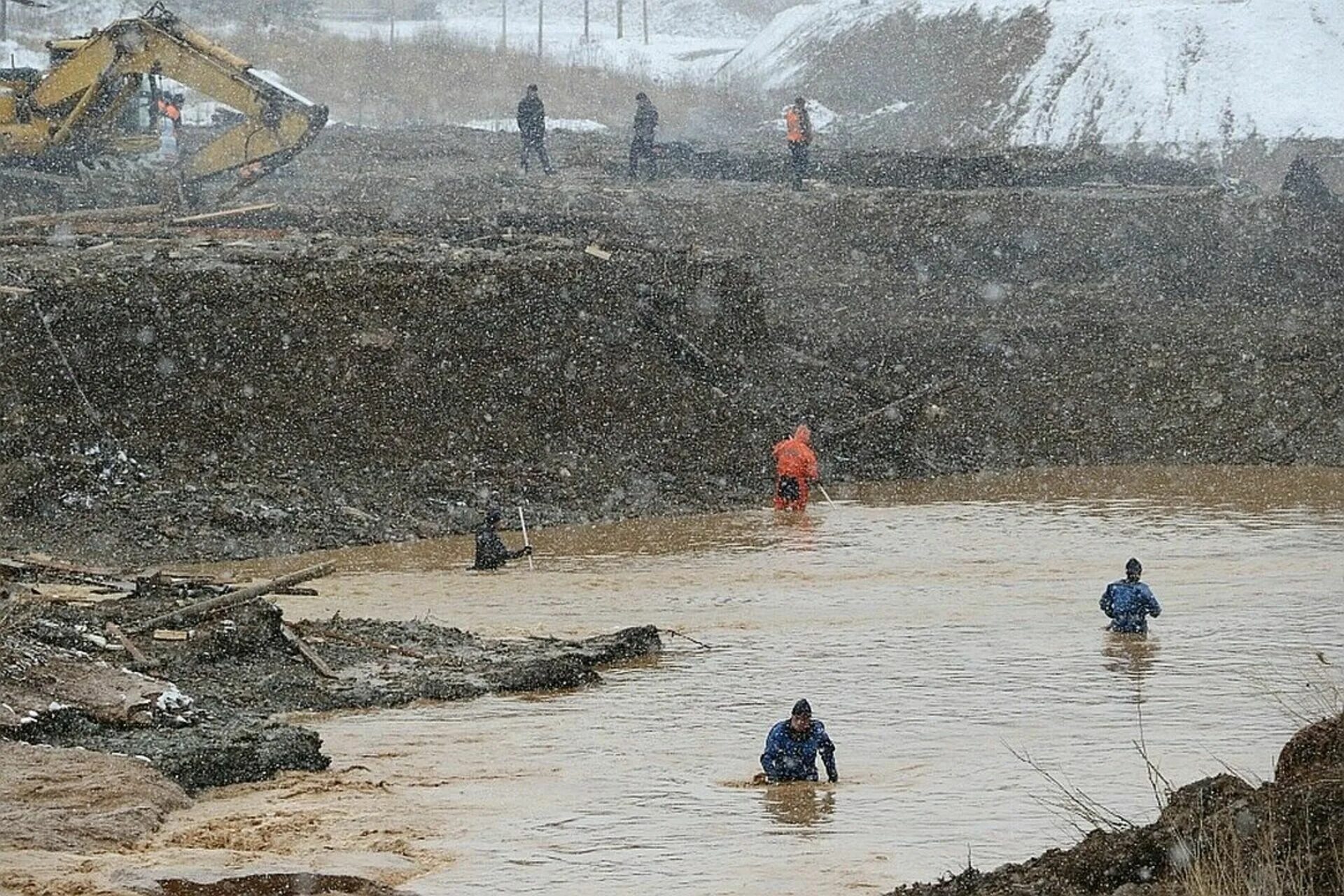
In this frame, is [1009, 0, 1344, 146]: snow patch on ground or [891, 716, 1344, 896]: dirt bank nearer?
[891, 716, 1344, 896]: dirt bank

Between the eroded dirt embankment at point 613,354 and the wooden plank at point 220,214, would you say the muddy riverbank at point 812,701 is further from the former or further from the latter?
the wooden plank at point 220,214

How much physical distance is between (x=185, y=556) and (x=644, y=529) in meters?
5.05

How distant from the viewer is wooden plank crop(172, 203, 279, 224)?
28094mm

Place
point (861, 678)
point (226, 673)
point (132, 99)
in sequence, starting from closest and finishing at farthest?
1. point (226, 673)
2. point (861, 678)
3. point (132, 99)

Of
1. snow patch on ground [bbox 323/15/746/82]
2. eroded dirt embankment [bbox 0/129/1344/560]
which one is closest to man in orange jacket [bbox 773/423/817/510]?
eroded dirt embankment [bbox 0/129/1344/560]

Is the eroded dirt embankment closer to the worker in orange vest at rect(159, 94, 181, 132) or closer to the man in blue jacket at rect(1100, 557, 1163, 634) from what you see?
the worker in orange vest at rect(159, 94, 181, 132)

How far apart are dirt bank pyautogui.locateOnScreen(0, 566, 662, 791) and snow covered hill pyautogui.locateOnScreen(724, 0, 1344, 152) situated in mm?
34254

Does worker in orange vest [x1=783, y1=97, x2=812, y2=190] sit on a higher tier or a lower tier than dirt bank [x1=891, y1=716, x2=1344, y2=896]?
higher

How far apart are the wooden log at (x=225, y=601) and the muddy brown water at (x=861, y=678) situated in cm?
143

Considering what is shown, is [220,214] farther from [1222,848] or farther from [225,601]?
[1222,848]

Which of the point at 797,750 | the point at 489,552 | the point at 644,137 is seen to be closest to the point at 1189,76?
the point at 644,137

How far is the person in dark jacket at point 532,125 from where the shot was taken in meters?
36.4

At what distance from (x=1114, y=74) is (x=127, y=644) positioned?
41.5 m

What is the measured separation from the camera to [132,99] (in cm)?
3188
